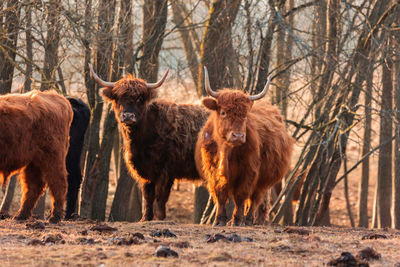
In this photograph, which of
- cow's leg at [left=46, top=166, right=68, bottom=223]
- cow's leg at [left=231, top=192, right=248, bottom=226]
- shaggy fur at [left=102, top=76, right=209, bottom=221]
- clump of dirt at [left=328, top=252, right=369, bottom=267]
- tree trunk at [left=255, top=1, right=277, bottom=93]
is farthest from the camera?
tree trunk at [left=255, top=1, right=277, bottom=93]

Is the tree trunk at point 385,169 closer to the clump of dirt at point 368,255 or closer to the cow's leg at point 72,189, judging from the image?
the cow's leg at point 72,189

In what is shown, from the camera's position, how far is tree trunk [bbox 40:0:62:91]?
988 cm

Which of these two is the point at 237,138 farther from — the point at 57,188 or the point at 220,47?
the point at 220,47

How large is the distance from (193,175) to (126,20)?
3106 millimetres

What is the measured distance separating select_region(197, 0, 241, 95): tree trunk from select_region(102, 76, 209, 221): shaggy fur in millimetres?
2292

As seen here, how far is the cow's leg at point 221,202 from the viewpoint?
919cm

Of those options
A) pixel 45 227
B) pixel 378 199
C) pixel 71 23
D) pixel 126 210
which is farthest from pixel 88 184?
pixel 378 199

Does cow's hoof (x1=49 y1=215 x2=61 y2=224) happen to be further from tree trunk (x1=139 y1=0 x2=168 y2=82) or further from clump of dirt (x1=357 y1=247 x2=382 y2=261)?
tree trunk (x1=139 y1=0 x2=168 y2=82)

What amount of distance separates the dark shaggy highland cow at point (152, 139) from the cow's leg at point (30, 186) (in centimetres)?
169

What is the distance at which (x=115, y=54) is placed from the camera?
11.9 metres

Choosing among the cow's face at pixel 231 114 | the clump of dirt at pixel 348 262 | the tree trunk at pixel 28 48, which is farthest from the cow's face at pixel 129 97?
the clump of dirt at pixel 348 262

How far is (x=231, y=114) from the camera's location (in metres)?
8.98

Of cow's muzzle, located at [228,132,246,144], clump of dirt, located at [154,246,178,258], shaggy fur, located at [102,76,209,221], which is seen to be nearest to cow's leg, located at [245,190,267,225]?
shaggy fur, located at [102,76,209,221]

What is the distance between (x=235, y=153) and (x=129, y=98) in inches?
73.6
